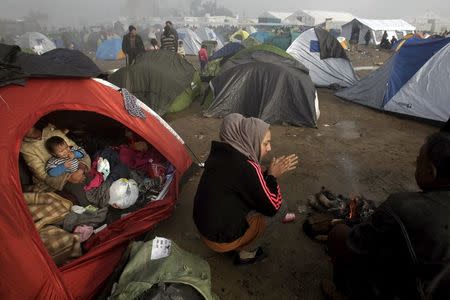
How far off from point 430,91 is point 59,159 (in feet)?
22.9

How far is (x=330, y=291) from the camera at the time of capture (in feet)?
8.38

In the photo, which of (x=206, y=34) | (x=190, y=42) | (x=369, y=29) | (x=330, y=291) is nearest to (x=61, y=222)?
(x=330, y=291)

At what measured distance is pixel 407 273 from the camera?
5.04ft

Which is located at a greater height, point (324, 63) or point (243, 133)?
point (243, 133)

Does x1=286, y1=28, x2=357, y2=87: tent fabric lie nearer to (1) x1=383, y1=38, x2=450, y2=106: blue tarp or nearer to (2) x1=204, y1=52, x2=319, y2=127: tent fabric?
(1) x1=383, y1=38, x2=450, y2=106: blue tarp

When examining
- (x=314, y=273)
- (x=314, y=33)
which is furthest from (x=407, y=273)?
(x=314, y=33)

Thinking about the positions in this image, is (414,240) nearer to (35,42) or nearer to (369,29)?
(35,42)

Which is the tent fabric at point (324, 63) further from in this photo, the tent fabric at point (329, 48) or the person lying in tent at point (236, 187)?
the person lying in tent at point (236, 187)

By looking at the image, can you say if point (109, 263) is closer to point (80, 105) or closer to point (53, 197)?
point (53, 197)

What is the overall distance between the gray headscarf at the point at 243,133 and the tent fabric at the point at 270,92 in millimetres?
4092

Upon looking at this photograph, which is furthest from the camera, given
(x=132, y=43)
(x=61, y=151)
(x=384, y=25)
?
(x=384, y=25)

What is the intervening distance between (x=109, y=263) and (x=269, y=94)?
4799 mm

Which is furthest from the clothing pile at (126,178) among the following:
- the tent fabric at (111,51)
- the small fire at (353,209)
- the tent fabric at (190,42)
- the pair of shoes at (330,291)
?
the tent fabric at (190,42)

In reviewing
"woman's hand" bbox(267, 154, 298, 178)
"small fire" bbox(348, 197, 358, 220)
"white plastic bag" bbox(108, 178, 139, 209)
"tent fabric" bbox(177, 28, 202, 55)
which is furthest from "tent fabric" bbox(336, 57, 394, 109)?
"tent fabric" bbox(177, 28, 202, 55)
